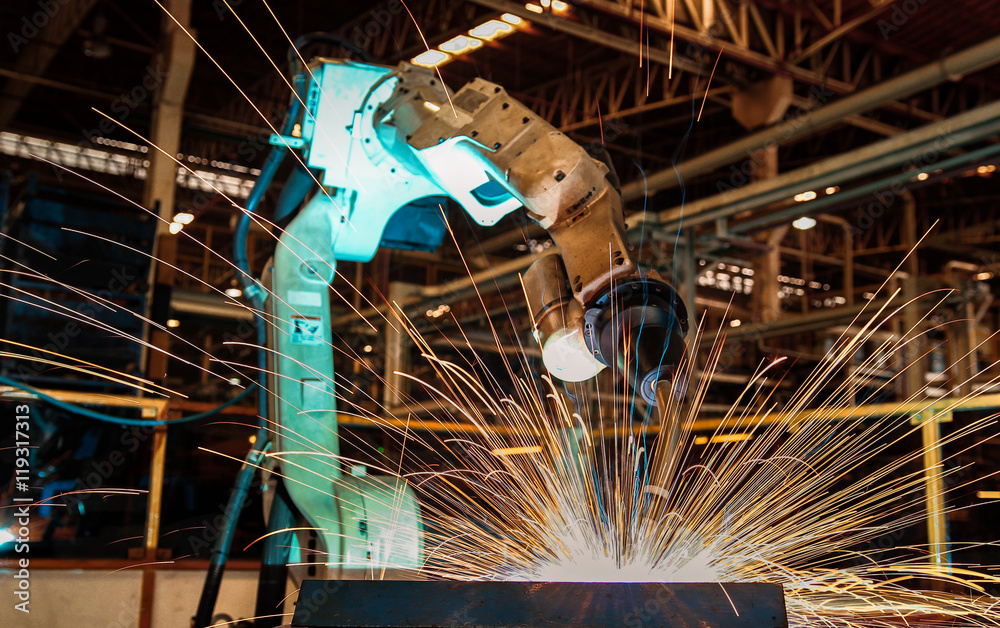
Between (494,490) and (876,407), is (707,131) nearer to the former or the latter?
(876,407)

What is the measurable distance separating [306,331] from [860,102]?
4929 millimetres

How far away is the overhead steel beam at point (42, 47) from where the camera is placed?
810 cm

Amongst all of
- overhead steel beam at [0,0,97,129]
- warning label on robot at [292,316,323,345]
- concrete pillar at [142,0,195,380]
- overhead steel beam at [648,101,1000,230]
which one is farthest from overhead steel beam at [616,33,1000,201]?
overhead steel beam at [0,0,97,129]

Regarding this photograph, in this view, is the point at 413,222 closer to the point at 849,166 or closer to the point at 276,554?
the point at 276,554

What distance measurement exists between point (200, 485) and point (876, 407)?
126 inches

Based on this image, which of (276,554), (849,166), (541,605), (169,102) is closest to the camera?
(541,605)

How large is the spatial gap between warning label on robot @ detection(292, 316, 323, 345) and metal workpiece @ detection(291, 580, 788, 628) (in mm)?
978

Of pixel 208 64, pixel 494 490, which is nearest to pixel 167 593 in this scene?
pixel 494 490

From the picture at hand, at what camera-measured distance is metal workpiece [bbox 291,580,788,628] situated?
144cm

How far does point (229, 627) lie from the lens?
280 cm

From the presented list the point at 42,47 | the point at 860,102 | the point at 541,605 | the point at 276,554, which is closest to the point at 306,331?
the point at 276,554

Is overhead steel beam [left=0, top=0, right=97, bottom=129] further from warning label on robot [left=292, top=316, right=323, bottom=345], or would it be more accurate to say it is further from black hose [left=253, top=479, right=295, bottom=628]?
black hose [left=253, top=479, right=295, bottom=628]

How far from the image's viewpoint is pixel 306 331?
240 cm

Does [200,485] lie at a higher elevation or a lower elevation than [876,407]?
lower
